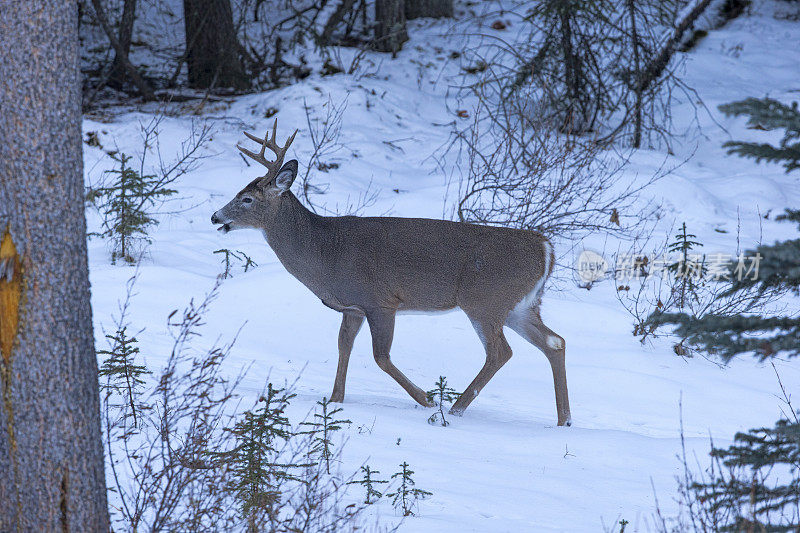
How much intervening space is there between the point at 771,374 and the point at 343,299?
166 inches

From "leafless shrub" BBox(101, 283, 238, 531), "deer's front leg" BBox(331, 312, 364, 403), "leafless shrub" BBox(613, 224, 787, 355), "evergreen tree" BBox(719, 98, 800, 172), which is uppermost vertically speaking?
"evergreen tree" BBox(719, 98, 800, 172)

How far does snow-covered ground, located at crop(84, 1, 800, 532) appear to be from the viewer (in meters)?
5.35

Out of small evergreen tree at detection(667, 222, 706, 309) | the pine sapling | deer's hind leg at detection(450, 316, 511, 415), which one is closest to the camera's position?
deer's hind leg at detection(450, 316, 511, 415)

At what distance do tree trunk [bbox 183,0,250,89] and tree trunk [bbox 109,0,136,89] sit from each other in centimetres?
89

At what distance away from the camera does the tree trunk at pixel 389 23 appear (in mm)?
17875

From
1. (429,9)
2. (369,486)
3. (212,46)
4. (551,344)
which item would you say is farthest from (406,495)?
(429,9)

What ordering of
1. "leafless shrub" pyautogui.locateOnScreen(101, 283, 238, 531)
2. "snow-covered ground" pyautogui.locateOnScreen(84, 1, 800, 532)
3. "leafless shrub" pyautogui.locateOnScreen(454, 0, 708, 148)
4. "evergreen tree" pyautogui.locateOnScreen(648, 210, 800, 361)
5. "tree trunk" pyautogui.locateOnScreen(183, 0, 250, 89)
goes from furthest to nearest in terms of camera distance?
Answer: 1. "tree trunk" pyautogui.locateOnScreen(183, 0, 250, 89)
2. "leafless shrub" pyautogui.locateOnScreen(454, 0, 708, 148)
3. "snow-covered ground" pyautogui.locateOnScreen(84, 1, 800, 532)
4. "leafless shrub" pyautogui.locateOnScreen(101, 283, 238, 531)
5. "evergreen tree" pyautogui.locateOnScreen(648, 210, 800, 361)

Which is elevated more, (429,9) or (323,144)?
(429,9)

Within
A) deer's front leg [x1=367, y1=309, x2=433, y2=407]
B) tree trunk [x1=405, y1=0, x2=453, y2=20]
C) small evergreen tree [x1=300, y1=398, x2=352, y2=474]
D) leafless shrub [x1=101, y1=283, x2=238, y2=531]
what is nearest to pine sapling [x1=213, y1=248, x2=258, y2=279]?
deer's front leg [x1=367, y1=309, x2=433, y2=407]

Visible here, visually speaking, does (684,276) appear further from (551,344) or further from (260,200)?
(260,200)

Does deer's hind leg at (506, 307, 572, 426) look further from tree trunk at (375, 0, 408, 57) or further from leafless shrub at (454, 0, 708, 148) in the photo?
tree trunk at (375, 0, 408, 57)

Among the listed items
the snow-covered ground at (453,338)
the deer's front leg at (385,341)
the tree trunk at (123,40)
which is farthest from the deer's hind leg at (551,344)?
the tree trunk at (123,40)

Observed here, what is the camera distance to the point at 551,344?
23.8 ft

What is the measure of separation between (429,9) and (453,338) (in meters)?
12.3
